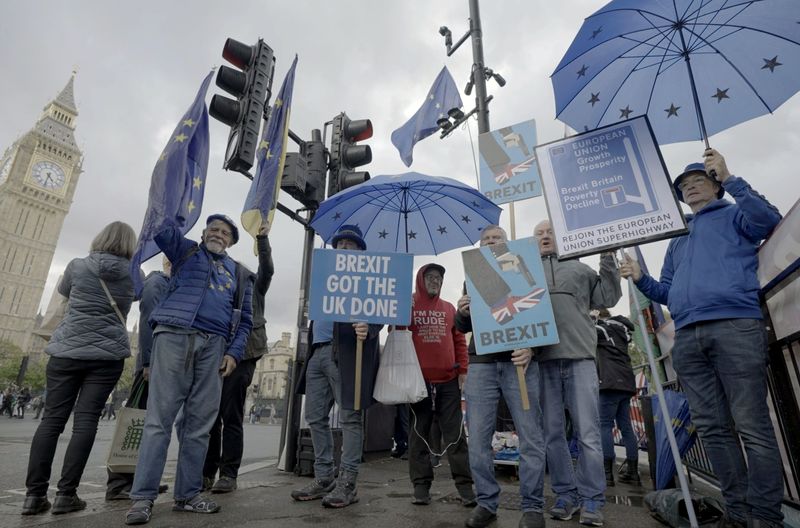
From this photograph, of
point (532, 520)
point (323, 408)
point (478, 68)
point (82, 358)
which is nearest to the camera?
point (532, 520)

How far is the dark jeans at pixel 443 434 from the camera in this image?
3480 mm

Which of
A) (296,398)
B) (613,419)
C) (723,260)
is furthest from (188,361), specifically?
(613,419)

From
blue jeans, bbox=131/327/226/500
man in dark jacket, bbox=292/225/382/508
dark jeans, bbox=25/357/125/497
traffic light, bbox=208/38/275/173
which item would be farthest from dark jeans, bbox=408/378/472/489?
traffic light, bbox=208/38/275/173

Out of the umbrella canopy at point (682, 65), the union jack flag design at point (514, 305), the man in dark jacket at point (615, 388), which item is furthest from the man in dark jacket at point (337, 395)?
the man in dark jacket at point (615, 388)

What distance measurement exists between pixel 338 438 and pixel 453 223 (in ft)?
9.21

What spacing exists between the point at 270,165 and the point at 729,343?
379 cm

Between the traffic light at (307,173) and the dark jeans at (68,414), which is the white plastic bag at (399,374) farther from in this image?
the traffic light at (307,173)

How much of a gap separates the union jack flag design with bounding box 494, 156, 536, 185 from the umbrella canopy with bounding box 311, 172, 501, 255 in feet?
2.25

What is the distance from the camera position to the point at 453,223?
15.6ft

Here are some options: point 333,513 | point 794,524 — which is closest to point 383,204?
point 333,513

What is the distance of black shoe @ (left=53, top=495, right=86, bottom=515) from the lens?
2.88 m

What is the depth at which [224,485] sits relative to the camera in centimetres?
377

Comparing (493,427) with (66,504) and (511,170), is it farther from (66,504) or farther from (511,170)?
(511,170)

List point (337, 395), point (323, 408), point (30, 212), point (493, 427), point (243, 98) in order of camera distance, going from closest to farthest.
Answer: point (493, 427) → point (337, 395) → point (323, 408) → point (243, 98) → point (30, 212)
